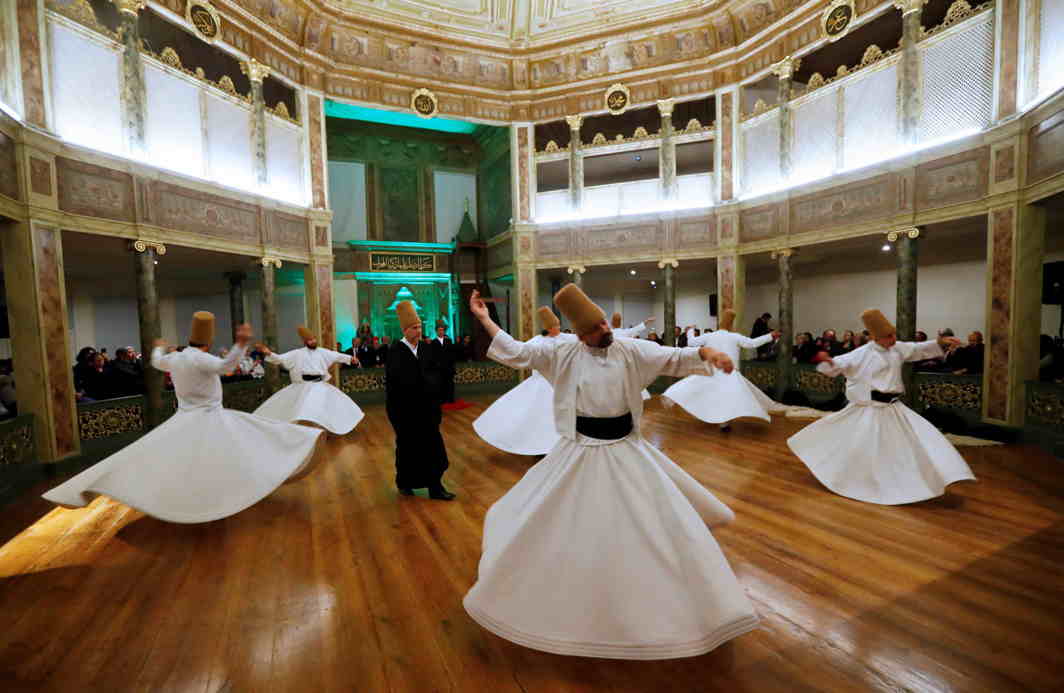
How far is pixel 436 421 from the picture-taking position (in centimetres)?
445

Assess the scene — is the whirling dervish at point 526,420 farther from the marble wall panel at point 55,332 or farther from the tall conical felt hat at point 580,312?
the marble wall panel at point 55,332

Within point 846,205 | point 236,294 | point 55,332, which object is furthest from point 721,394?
point 236,294

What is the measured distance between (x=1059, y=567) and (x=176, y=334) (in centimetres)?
1557

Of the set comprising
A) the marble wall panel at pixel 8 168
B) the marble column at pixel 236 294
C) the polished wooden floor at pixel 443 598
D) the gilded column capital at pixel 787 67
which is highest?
the gilded column capital at pixel 787 67

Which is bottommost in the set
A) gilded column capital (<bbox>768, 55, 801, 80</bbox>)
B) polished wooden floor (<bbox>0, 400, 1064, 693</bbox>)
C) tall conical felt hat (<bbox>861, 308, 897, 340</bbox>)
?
polished wooden floor (<bbox>0, 400, 1064, 693</bbox>)

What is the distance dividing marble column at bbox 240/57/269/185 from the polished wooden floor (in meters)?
6.18

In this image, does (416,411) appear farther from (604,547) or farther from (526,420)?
(604,547)

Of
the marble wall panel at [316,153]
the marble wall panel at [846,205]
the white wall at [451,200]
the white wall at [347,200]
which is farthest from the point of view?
the white wall at [451,200]

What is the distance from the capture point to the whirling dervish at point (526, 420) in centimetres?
537

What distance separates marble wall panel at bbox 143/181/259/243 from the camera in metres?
6.87

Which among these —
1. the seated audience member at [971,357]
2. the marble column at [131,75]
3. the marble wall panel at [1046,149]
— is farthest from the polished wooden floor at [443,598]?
the marble column at [131,75]

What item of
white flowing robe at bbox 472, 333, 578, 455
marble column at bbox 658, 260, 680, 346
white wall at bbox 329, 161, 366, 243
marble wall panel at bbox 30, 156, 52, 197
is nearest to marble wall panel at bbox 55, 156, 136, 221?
marble wall panel at bbox 30, 156, 52, 197

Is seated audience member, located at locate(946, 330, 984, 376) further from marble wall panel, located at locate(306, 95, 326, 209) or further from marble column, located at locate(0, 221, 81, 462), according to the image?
marble column, located at locate(0, 221, 81, 462)

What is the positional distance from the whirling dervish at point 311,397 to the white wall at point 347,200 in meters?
6.24
